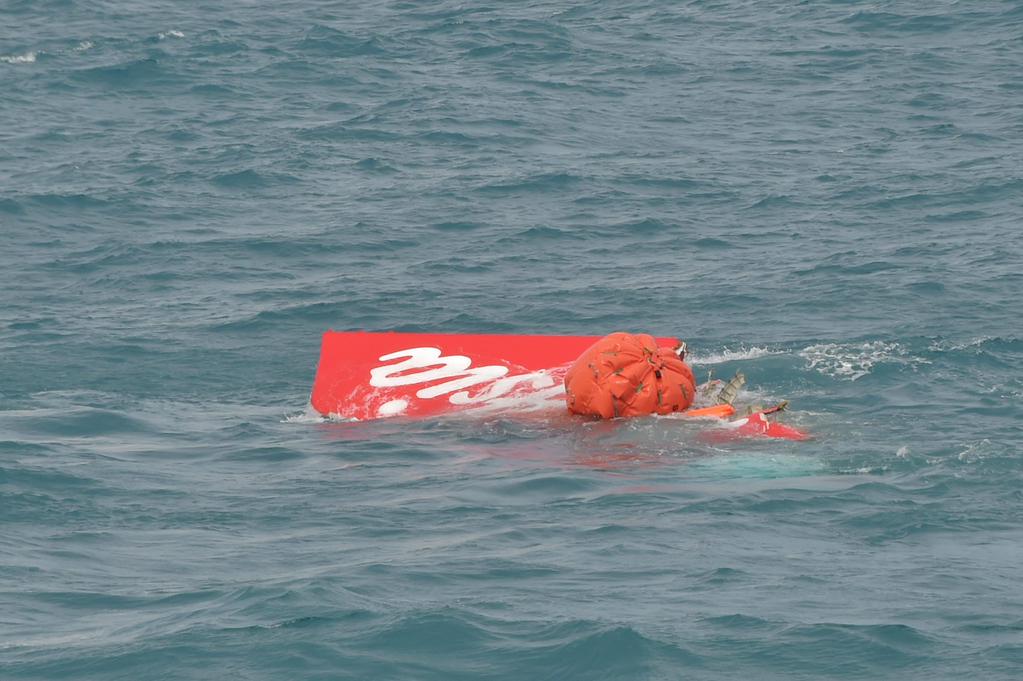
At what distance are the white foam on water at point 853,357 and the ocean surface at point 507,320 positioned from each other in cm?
12

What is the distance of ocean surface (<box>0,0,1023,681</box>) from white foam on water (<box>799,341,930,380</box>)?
0.38 feet

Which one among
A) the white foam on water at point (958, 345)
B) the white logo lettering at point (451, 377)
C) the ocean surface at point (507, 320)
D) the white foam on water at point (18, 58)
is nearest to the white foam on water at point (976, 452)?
the ocean surface at point (507, 320)

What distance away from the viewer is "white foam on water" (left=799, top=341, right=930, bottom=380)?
1814cm

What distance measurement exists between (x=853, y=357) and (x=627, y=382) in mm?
3257

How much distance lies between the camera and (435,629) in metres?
10.9

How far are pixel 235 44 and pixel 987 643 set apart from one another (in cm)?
2616

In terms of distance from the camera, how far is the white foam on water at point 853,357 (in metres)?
18.1

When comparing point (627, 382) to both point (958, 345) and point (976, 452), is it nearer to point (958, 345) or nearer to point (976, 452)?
point (976, 452)

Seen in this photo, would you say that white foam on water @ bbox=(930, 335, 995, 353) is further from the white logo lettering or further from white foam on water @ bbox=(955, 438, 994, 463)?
the white logo lettering

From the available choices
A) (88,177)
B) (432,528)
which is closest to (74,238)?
(88,177)

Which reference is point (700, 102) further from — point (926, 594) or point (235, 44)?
point (926, 594)

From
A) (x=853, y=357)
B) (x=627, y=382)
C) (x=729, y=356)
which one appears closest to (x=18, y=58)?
(x=729, y=356)

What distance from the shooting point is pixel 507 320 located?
20.6 m

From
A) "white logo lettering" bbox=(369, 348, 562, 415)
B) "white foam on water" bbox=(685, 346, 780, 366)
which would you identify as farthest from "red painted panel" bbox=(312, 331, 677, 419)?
"white foam on water" bbox=(685, 346, 780, 366)
